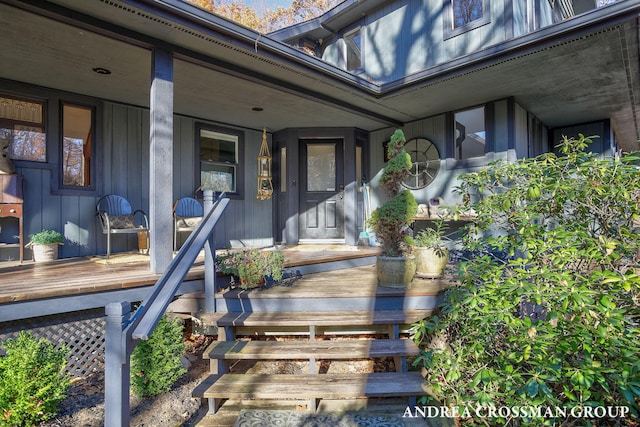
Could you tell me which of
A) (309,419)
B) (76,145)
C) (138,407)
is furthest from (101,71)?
(309,419)

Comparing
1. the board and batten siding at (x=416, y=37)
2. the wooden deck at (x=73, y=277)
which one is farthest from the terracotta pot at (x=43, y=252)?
the board and batten siding at (x=416, y=37)

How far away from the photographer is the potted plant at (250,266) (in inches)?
124

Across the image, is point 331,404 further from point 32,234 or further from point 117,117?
point 117,117

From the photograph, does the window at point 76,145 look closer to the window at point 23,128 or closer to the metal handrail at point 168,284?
the window at point 23,128

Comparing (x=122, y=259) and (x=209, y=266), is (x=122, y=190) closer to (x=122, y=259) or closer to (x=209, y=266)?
(x=122, y=259)

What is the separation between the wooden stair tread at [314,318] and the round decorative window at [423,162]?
3.28m

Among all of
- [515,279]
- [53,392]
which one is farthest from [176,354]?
[515,279]

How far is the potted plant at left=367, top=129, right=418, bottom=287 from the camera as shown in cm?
318

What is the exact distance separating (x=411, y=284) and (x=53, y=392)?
2899 mm

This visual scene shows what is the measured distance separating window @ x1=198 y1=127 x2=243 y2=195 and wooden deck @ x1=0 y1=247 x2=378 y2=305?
2.11 meters

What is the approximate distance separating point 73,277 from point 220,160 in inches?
135

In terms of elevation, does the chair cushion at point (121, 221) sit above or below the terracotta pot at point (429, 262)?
above

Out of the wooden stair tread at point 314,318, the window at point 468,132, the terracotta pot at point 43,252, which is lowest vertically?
the wooden stair tread at point 314,318

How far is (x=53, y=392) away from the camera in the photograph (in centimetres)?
210
